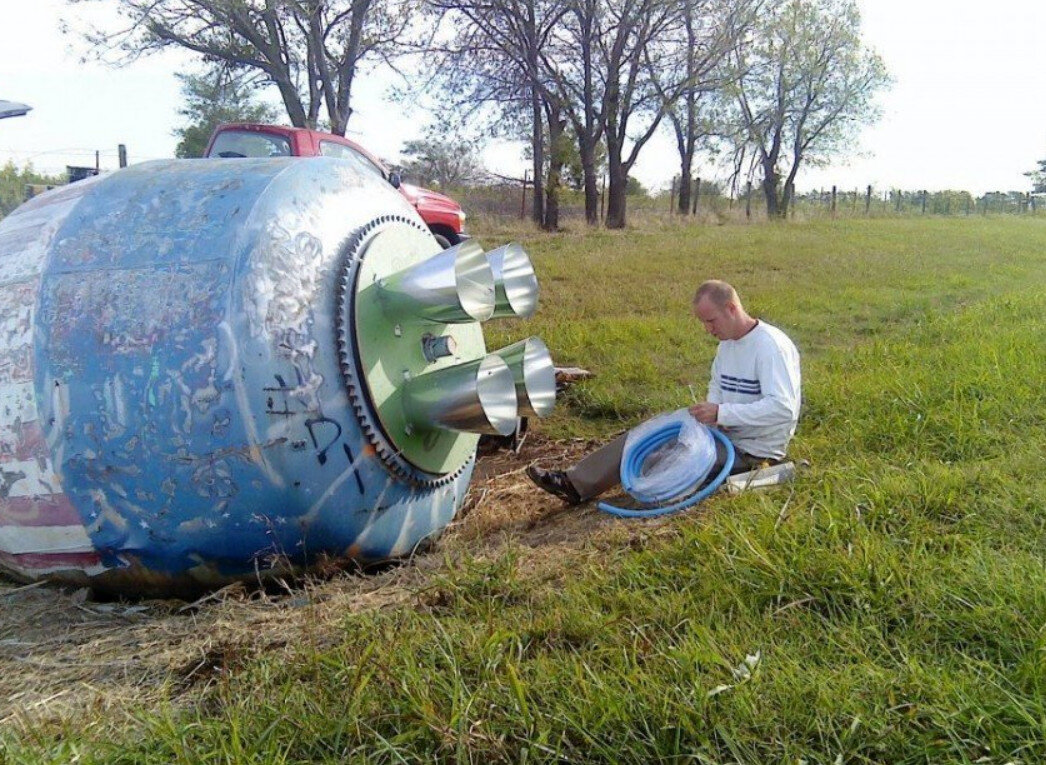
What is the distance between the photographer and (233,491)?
9.54 feet

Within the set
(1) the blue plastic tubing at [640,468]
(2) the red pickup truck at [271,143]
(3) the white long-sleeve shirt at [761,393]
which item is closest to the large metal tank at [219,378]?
(1) the blue plastic tubing at [640,468]

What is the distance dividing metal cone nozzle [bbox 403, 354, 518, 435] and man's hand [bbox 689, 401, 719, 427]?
3.36 feet

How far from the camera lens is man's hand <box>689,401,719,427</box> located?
12.9ft

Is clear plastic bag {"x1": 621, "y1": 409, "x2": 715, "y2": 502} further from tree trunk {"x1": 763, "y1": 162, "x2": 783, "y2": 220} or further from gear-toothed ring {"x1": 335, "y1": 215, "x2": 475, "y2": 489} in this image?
tree trunk {"x1": 763, "y1": 162, "x2": 783, "y2": 220}

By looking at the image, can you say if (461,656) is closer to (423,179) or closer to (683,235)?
(683,235)

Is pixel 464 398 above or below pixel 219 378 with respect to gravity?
below

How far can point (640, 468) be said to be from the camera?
4152mm

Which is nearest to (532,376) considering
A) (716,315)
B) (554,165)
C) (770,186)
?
(716,315)

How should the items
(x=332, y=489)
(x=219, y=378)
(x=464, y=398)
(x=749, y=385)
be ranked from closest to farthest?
(x=219, y=378), (x=332, y=489), (x=464, y=398), (x=749, y=385)

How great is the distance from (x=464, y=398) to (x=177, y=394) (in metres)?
0.99

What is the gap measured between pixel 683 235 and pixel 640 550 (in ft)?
42.8

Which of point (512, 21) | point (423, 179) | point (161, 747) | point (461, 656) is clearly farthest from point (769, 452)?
point (423, 179)

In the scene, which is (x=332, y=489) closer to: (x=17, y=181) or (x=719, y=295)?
(x=719, y=295)

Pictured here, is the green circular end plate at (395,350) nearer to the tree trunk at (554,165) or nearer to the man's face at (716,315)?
the man's face at (716,315)
